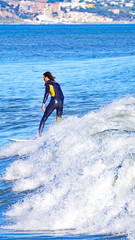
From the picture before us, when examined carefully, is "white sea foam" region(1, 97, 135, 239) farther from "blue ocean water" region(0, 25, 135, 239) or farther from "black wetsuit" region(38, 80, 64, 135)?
"black wetsuit" region(38, 80, 64, 135)

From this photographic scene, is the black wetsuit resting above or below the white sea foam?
above

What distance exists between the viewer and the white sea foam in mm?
7051

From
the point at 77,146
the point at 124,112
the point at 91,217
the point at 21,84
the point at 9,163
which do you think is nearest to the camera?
the point at 91,217

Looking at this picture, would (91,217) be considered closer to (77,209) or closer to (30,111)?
(77,209)

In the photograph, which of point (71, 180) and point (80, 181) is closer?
point (80, 181)

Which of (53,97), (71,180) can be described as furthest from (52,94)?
(71,180)

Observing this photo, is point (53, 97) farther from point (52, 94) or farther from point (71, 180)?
point (71, 180)

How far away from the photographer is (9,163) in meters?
11.3

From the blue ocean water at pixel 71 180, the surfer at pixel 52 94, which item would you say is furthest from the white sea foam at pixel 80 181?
the surfer at pixel 52 94

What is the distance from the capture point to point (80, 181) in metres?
8.09

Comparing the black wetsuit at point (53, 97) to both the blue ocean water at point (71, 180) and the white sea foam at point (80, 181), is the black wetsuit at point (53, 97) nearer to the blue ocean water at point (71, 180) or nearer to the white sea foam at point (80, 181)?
the blue ocean water at point (71, 180)

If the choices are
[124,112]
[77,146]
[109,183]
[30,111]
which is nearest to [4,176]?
[77,146]

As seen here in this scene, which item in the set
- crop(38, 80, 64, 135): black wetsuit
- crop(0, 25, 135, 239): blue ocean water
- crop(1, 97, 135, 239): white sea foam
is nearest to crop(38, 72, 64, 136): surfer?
crop(38, 80, 64, 135): black wetsuit

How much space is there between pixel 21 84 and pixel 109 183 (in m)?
23.0
